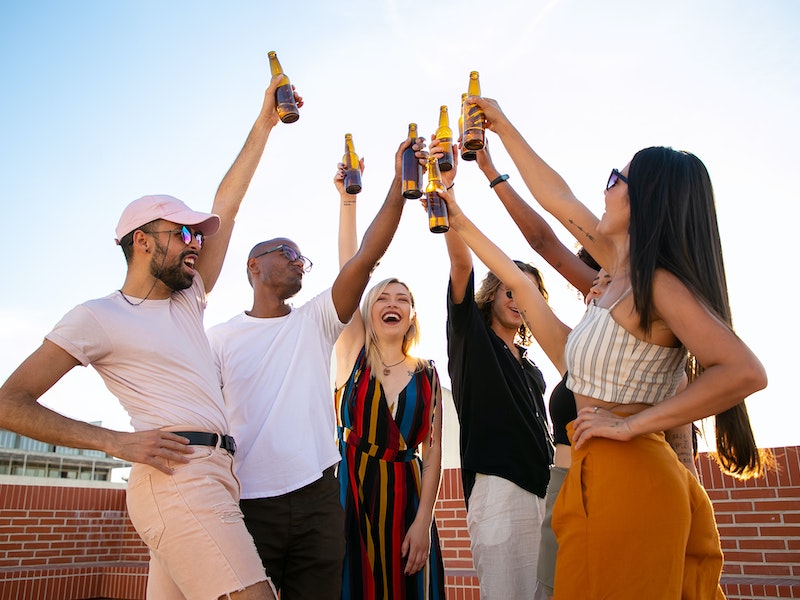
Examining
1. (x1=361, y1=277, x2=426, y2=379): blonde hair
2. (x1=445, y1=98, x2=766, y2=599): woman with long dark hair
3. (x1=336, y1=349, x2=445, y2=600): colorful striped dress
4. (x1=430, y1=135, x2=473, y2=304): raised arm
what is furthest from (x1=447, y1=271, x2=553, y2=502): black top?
(x1=445, y1=98, x2=766, y2=599): woman with long dark hair

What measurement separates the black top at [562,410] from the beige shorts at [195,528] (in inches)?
44.3

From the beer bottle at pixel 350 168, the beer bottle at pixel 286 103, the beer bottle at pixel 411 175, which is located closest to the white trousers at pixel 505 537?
the beer bottle at pixel 411 175

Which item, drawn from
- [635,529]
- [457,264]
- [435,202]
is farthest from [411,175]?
[635,529]

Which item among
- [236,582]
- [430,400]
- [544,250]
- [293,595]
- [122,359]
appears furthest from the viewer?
[430,400]

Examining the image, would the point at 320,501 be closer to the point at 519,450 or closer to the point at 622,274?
the point at 519,450

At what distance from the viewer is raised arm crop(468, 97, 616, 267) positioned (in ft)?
8.00

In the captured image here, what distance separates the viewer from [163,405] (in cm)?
234

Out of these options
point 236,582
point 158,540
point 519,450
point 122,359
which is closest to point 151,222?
point 122,359

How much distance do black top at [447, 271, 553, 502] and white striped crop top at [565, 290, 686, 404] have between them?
101 centimetres

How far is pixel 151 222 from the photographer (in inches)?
102

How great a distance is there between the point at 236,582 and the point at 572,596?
0.99m

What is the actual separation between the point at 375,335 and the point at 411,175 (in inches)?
35.8

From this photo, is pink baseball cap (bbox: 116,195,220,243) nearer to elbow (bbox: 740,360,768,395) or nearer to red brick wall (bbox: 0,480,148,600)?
elbow (bbox: 740,360,768,395)

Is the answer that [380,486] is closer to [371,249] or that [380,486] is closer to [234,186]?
[371,249]
